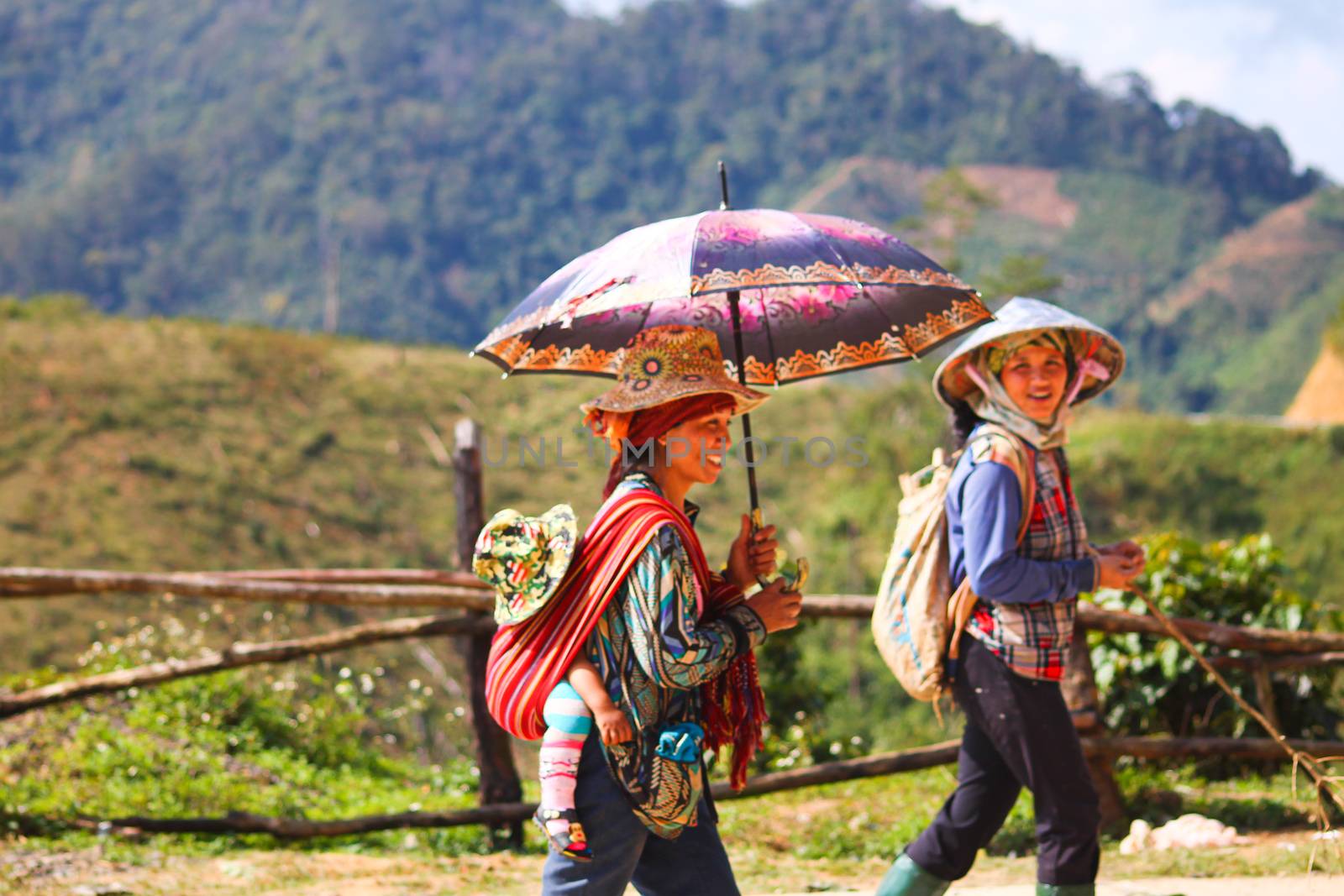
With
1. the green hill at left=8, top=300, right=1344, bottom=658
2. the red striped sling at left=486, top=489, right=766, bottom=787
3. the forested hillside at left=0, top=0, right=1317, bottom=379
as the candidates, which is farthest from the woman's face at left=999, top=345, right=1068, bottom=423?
→ the forested hillside at left=0, top=0, right=1317, bottom=379

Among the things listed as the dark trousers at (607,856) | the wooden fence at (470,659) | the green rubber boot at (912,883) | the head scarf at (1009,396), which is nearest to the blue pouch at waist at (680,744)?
the dark trousers at (607,856)

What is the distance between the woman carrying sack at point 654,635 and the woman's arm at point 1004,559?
2.06ft

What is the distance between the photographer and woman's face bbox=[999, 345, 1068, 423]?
3.07 meters

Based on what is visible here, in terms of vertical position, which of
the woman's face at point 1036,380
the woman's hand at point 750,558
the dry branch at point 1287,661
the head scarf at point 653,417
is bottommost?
the dry branch at point 1287,661

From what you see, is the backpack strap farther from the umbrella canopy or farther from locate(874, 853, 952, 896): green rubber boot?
locate(874, 853, 952, 896): green rubber boot

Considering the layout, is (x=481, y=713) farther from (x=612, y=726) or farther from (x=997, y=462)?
(x=612, y=726)

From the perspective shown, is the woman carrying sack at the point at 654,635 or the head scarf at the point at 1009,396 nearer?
the woman carrying sack at the point at 654,635

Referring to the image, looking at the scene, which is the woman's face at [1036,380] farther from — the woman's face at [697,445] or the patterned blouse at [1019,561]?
the woman's face at [697,445]

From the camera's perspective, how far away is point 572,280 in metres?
2.61

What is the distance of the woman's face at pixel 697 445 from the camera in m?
2.44

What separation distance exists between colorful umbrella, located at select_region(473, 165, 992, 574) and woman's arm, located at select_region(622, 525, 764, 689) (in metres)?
0.40

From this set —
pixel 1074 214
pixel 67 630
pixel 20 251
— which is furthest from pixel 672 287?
pixel 1074 214

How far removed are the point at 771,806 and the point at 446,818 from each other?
1.50 meters

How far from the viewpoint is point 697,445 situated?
8.03ft
